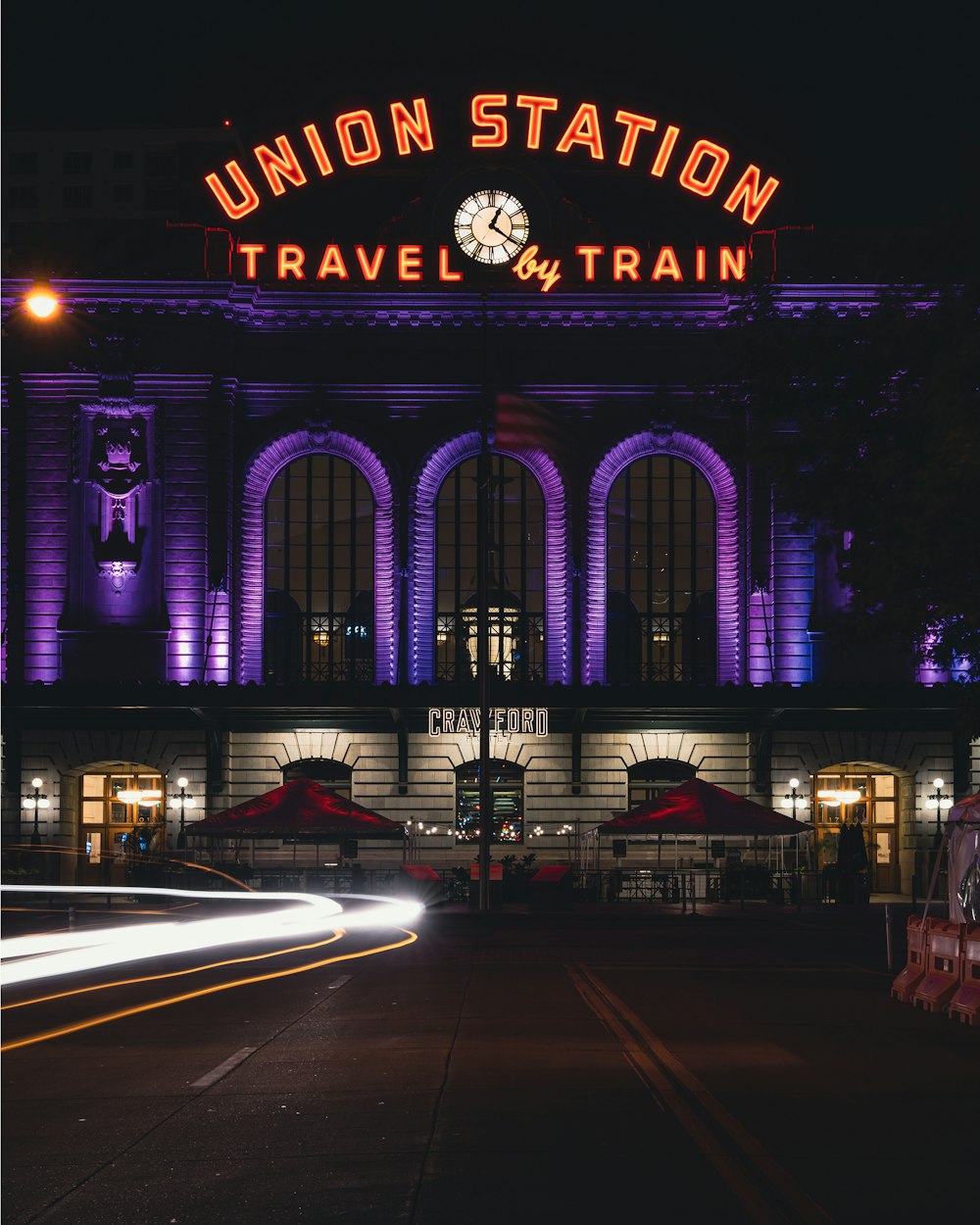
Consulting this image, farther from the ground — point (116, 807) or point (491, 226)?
point (491, 226)

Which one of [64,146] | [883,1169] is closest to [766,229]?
[883,1169]

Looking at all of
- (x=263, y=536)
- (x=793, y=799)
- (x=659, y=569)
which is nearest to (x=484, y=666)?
(x=793, y=799)

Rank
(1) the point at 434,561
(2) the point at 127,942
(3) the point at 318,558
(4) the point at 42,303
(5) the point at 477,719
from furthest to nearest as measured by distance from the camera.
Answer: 1. (3) the point at 318,558
2. (1) the point at 434,561
3. (5) the point at 477,719
4. (4) the point at 42,303
5. (2) the point at 127,942

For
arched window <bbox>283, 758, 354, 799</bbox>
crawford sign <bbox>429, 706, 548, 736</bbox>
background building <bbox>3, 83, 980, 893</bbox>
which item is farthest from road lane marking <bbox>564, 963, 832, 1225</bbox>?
arched window <bbox>283, 758, 354, 799</bbox>

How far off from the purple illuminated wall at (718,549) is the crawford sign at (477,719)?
3.81 metres

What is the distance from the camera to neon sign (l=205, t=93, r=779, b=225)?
55.8 meters

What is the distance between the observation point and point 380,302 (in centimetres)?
5372

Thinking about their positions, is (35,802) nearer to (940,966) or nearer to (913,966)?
(913,966)

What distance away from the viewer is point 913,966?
70.7 ft

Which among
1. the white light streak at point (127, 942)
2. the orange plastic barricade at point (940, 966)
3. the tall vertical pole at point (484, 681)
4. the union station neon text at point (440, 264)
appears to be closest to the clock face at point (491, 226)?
the union station neon text at point (440, 264)

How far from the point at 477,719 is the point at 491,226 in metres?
16.4

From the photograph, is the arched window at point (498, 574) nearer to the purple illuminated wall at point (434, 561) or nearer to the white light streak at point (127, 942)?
the purple illuminated wall at point (434, 561)

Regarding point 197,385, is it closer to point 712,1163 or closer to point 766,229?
point 766,229

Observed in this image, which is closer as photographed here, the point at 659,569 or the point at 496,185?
the point at 659,569
